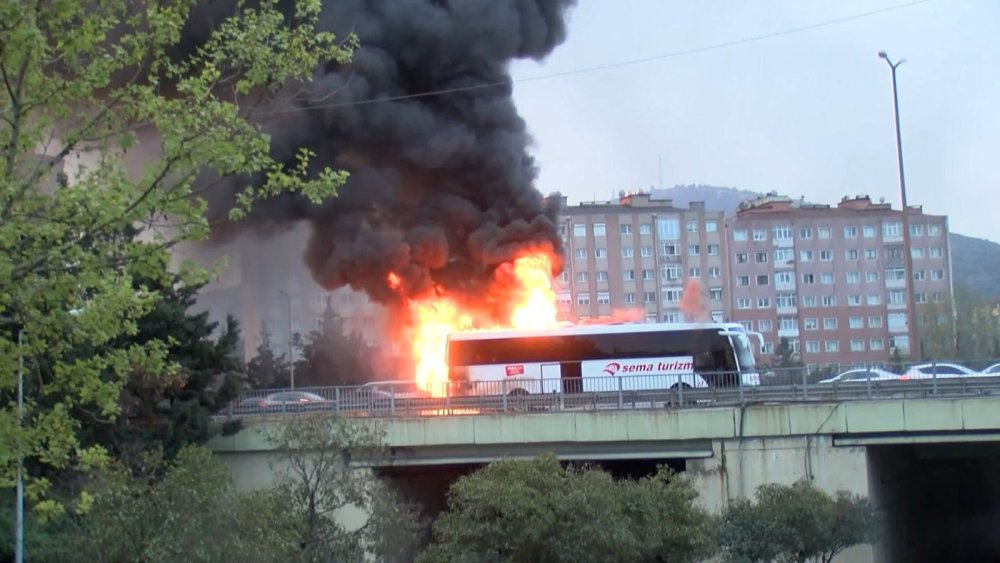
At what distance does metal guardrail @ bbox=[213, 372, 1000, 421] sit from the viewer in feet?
84.5

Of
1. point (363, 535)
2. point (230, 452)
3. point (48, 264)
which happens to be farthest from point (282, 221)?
point (48, 264)

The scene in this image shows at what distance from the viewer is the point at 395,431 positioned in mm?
27391

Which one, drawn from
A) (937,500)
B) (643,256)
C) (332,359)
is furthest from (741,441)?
(643,256)

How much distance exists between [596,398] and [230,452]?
9.33 metres

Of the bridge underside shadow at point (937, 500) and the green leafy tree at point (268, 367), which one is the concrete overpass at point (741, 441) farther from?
the green leafy tree at point (268, 367)

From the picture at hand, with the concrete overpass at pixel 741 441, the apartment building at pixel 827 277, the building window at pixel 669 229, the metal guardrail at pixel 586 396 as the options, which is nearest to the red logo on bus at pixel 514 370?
the metal guardrail at pixel 586 396

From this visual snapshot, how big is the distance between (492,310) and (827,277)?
151ft

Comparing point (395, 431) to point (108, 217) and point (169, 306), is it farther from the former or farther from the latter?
point (108, 217)

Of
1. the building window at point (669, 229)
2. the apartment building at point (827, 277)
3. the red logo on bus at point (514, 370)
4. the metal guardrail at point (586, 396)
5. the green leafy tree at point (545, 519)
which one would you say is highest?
the building window at point (669, 229)

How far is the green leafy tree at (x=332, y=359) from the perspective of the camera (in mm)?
53594

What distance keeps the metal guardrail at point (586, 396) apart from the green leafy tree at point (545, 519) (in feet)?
27.6

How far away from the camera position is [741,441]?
1007 inches

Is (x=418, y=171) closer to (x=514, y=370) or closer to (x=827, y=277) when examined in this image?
(x=514, y=370)

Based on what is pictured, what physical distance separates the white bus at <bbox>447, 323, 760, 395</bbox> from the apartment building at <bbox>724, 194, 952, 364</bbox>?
44.9 meters
